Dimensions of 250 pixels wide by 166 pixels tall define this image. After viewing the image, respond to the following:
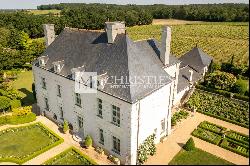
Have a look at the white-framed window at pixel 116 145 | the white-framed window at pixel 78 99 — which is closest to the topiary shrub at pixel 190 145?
the white-framed window at pixel 116 145

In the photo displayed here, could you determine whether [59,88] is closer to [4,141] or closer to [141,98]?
[4,141]

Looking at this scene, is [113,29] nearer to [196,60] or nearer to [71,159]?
[71,159]

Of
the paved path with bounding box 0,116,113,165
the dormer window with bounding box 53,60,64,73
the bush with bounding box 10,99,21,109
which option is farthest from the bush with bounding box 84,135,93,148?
the bush with bounding box 10,99,21,109

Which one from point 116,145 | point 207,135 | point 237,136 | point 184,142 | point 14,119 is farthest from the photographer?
point 14,119

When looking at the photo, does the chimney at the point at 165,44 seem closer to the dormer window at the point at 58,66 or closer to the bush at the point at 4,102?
the dormer window at the point at 58,66

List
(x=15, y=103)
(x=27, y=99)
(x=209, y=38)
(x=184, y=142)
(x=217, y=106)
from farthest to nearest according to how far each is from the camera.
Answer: (x=209, y=38), (x=27, y=99), (x=15, y=103), (x=217, y=106), (x=184, y=142)

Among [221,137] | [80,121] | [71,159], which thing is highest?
[80,121]

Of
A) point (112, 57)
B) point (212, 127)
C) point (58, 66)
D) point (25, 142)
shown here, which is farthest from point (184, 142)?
point (25, 142)

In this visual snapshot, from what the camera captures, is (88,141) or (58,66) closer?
(88,141)
